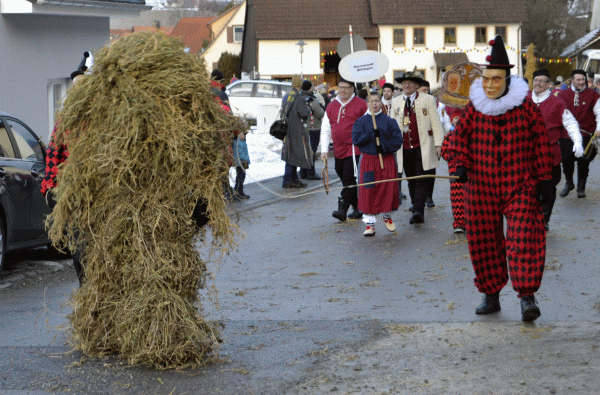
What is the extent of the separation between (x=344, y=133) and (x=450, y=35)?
52785 millimetres

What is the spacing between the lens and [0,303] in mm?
7914

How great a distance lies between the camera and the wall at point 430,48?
2477 inches

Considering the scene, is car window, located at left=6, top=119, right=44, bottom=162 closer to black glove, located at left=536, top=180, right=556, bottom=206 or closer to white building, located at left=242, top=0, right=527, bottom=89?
black glove, located at left=536, top=180, right=556, bottom=206

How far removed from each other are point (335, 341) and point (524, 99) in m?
2.32

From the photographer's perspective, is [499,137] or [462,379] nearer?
[462,379]

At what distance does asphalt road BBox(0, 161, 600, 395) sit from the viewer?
17.4ft

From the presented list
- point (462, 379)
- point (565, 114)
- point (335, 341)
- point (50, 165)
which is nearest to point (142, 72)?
point (50, 165)

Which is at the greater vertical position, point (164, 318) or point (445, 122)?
point (445, 122)

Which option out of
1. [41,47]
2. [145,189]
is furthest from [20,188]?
[41,47]

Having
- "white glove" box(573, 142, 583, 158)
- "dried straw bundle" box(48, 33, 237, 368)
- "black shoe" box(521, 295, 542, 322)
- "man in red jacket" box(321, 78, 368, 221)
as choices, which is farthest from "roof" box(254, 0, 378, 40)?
"dried straw bundle" box(48, 33, 237, 368)

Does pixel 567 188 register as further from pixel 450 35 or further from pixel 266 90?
pixel 450 35

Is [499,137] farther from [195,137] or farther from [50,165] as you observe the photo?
[50,165]

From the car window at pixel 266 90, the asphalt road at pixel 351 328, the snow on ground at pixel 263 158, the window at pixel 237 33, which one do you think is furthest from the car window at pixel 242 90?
the window at pixel 237 33

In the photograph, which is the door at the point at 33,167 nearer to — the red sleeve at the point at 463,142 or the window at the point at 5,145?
the window at the point at 5,145
